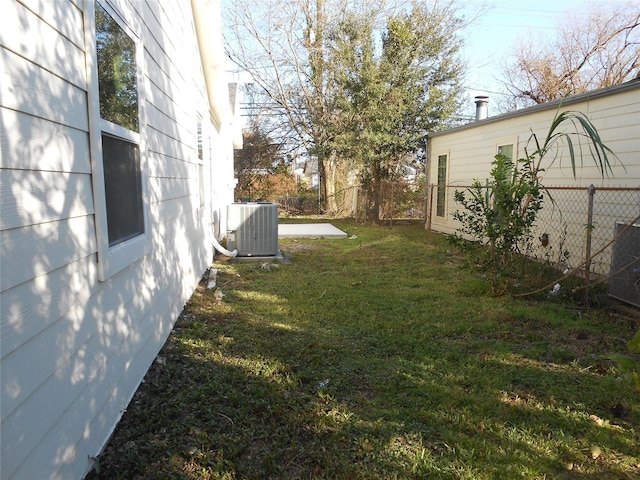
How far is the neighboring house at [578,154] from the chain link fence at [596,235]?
1 centimetres

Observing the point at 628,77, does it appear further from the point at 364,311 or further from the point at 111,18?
the point at 111,18

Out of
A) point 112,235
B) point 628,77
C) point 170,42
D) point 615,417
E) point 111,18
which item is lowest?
point 615,417

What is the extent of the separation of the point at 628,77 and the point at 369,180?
1165 cm

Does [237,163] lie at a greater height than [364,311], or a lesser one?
greater

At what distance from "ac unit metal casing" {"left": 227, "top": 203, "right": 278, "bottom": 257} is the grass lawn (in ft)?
8.15

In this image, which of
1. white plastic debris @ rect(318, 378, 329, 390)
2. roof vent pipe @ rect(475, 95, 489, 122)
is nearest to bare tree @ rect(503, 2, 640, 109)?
roof vent pipe @ rect(475, 95, 489, 122)

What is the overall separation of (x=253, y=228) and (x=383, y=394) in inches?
203

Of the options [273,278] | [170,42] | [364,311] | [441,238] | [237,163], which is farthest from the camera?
[237,163]

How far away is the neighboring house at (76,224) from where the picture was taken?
58.7 inches

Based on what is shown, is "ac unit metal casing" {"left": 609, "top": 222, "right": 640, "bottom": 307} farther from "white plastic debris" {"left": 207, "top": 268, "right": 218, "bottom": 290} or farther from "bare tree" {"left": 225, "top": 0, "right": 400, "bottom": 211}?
"bare tree" {"left": 225, "top": 0, "right": 400, "bottom": 211}

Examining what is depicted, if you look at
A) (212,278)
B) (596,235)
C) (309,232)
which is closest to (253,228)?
(212,278)

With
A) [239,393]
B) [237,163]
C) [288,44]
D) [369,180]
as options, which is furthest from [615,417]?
[237,163]

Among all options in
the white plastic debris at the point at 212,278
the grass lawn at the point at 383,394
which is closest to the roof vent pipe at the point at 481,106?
the grass lawn at the point at 383,394

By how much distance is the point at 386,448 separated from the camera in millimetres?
2377
